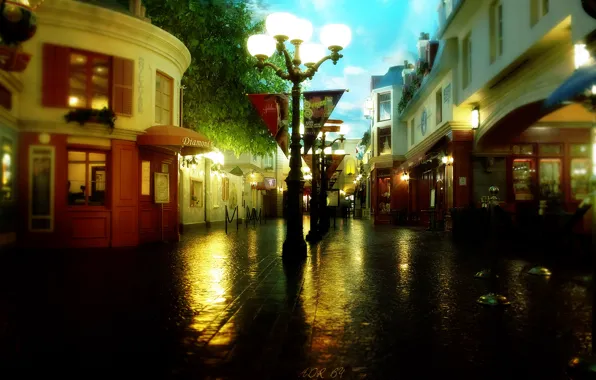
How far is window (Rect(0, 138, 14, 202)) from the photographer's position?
11.7m

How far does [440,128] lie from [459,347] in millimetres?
17263

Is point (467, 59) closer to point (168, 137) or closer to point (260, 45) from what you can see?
point (260, 45)

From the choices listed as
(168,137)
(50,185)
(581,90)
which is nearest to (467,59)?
(168,137)

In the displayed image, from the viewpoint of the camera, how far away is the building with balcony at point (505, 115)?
39.7ft

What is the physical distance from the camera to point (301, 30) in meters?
9.80

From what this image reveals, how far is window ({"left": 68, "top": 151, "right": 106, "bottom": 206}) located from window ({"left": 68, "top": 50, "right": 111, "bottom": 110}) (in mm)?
1372

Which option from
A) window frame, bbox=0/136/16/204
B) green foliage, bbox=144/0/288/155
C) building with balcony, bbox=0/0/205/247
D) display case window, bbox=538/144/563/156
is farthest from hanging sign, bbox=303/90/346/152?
display case window, bbox=538/144/563/156

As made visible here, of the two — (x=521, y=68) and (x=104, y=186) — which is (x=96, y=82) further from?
(x=521, y=68)

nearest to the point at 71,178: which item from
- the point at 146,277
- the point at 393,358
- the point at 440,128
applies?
the point at 146,277

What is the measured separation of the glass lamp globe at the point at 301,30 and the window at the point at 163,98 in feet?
22.3

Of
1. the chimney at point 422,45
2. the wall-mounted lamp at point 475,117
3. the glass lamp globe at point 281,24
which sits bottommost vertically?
the wall-mounted lamp at point 475,117

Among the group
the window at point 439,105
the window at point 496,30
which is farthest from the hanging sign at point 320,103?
the window at point 439,105

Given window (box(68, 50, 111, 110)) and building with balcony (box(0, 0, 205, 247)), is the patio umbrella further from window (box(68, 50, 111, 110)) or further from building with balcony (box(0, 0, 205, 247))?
window (box(68, 50, 111, 110))

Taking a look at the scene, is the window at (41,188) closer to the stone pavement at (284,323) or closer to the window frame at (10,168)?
the window frame at (10,168)
